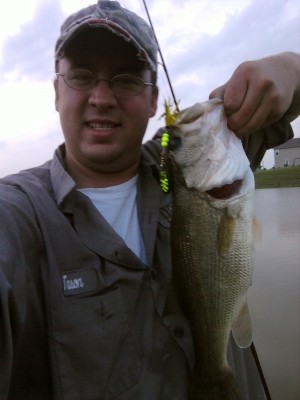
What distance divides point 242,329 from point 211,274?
332mm

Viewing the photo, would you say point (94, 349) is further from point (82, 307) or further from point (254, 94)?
point (254, 94)

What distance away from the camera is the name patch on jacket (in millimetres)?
1759

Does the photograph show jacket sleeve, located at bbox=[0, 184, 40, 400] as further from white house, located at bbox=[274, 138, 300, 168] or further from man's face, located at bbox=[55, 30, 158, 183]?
white house, located at bbox=[274, 138, 300, 168]

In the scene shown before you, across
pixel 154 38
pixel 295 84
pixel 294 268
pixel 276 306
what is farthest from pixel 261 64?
pixel 294 268

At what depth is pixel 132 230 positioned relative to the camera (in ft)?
6.88

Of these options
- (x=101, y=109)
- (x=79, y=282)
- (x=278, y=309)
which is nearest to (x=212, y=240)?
(x=79, y=282)

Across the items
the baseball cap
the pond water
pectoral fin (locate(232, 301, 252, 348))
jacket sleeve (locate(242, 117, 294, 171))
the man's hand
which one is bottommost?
the pond water

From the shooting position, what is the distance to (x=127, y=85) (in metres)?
2.19

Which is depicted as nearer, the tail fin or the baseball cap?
the tail fin

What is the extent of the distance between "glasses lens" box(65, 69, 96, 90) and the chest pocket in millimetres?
1034

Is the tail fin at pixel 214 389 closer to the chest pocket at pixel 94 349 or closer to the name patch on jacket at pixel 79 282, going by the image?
the chest pocket at pixel 94 349

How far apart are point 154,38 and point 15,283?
5.51ft

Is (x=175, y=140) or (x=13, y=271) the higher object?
(x=175, y=140)

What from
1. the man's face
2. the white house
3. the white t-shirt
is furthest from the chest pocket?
the white house
